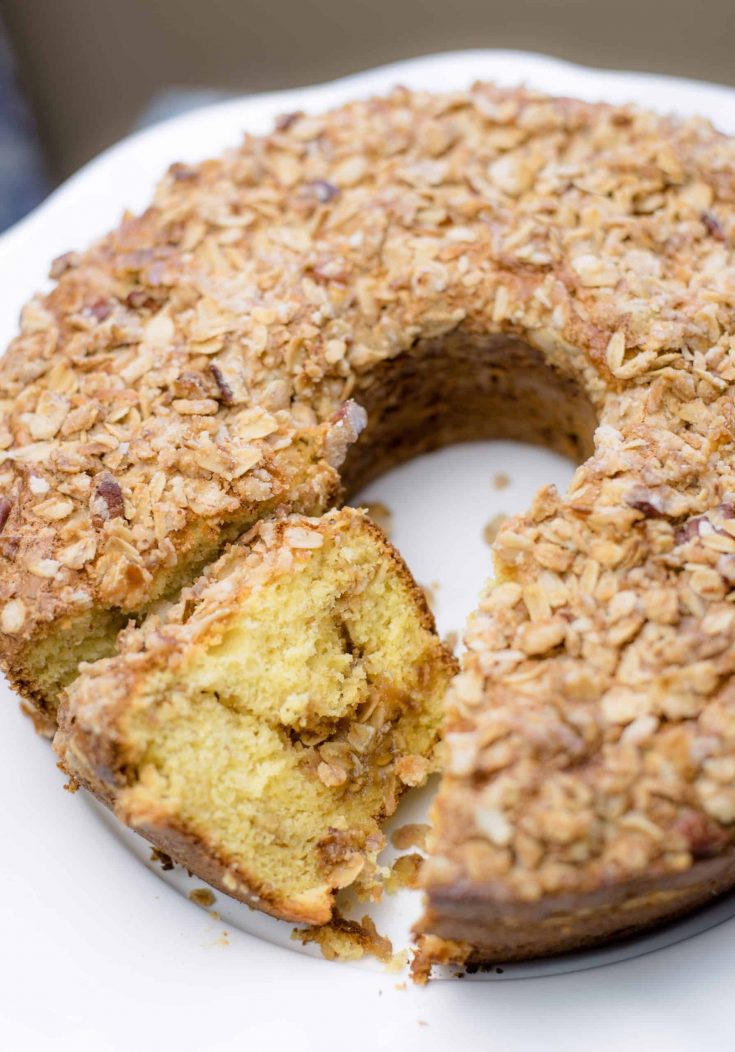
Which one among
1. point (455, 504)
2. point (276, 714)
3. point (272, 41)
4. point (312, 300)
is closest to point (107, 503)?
point (276, 714)

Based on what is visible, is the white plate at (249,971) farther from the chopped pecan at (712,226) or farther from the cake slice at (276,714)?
the chopped pecan at (712,226)

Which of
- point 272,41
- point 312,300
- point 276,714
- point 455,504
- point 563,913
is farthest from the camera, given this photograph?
point 272,41

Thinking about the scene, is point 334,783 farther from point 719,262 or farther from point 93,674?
point 719,262

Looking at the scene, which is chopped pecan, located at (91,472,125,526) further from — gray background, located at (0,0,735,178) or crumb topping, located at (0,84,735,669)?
gray background, located at (0,0,735,178)

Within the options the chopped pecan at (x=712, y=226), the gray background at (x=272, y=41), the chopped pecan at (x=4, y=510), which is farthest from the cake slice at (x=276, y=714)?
the gray background at (x=272, y=41)

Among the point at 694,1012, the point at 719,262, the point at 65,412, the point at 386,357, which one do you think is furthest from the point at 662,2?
the point at 694,1012

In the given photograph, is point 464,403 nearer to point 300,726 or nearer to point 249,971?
point 300,726

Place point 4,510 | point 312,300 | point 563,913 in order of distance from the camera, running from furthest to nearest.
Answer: point 312,300, point 4,510, point 563,913

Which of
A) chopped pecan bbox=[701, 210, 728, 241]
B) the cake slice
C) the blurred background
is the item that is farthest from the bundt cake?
the blurred background
